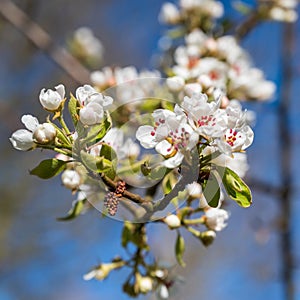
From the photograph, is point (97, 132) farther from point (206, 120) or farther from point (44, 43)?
point (44, 43)

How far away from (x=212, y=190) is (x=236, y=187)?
0.05m

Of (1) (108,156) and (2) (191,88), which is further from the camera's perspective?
(2) (191,88)

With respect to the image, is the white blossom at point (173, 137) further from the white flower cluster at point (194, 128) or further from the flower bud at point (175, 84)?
the flower bud at point (175, 84)

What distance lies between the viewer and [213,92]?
4.51 ft

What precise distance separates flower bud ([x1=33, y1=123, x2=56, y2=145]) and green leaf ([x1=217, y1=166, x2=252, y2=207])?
0.32 metres

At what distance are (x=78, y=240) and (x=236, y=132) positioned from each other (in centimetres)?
592

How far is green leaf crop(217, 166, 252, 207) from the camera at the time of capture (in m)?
0.95

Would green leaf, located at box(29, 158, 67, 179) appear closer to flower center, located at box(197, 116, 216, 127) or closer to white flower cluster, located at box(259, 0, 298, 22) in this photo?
flower center, located at box(197, 116, 216, 127)

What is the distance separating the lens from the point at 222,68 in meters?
1.75

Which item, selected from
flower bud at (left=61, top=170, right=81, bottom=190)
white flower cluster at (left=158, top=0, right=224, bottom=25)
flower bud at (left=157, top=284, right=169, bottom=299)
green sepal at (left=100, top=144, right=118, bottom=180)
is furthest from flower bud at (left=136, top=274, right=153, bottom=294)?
white flower cluster at (left=158, top=0, right=224, bottom=25)

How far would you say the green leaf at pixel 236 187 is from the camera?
950 millimetres

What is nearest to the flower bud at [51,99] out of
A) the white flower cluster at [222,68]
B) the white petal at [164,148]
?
the white petal at [164,148]

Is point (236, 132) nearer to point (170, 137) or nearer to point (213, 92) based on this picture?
point (170, 137)

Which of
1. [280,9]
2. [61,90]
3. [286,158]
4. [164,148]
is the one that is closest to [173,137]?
[164,148]
